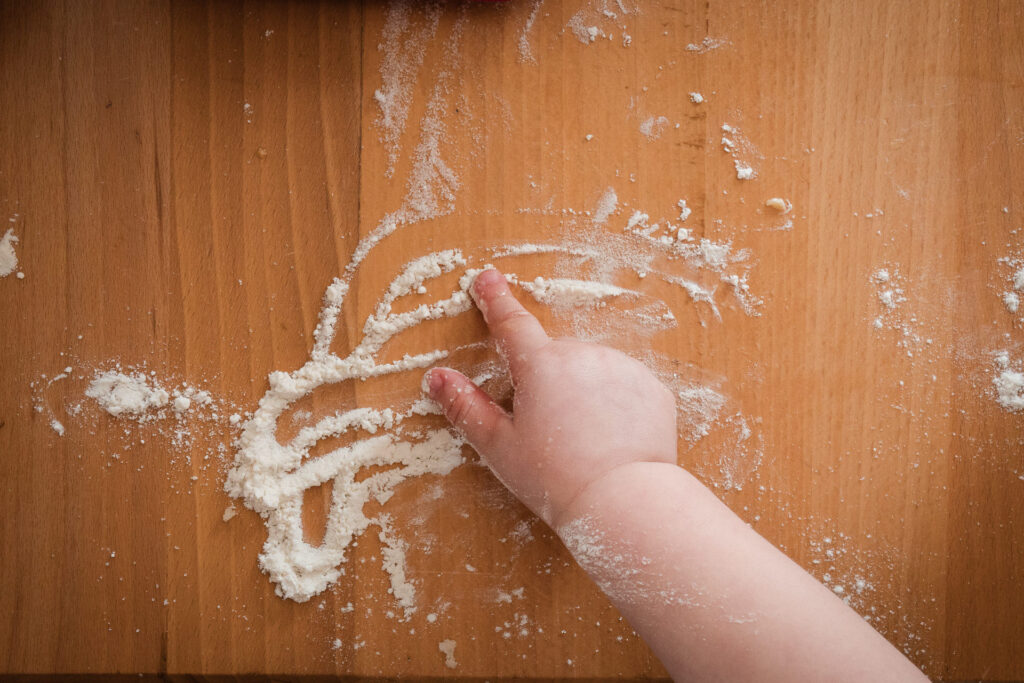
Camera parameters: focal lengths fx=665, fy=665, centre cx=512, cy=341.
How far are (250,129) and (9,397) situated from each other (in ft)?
1.03

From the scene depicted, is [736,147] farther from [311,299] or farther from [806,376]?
[311,299]

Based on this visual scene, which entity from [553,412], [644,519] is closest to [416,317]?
[553,412]

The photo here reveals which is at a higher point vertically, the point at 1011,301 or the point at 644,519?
the point at 1011,301

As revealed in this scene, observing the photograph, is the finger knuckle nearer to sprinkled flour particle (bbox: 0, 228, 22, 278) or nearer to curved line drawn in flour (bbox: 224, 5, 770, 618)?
curved line drawn in flour (bbox: 224, 5, 770, 618)

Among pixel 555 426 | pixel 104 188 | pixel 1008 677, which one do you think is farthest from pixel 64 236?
pixel 1008 677

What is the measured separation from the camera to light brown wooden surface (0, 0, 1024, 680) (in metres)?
0.58

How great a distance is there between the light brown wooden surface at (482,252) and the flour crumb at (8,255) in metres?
0.02

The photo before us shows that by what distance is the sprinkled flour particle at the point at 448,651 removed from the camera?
59 cm

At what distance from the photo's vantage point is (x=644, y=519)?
1.72ft

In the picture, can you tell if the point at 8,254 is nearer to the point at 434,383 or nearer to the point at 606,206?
the point at 434,383

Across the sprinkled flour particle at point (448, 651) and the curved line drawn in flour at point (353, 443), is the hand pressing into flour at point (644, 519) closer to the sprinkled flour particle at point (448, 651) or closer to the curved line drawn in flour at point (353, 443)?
the curved line drawn in flour at point (353, 443)

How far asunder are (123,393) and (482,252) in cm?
34

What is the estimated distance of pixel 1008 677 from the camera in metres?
0.60

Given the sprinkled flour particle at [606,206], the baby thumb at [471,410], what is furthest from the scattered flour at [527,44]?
the baby thumb at [471,410]
